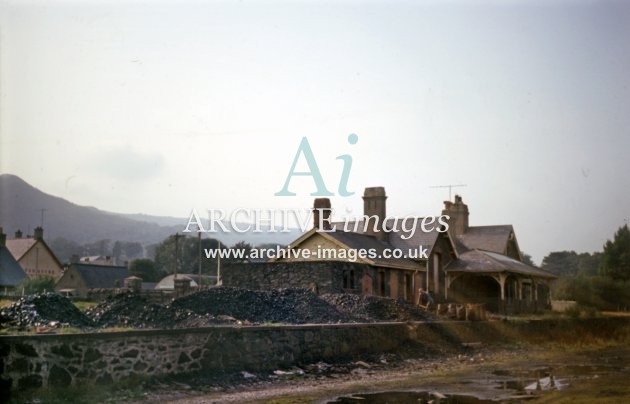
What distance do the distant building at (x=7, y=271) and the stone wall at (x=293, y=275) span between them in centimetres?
1759

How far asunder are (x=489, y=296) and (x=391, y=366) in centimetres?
2344

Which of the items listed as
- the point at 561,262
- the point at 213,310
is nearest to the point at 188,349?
the point at 213,310

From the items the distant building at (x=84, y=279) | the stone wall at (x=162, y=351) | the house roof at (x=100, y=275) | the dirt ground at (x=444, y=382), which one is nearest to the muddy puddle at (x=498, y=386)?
the dirt ground at (x=444, y=382)

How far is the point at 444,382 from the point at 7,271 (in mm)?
36863

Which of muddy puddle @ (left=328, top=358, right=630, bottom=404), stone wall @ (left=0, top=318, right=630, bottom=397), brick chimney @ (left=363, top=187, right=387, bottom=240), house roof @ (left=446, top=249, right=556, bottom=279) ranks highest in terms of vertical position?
brick chimney @ (left=363, top=187, right=387, bottom=240)

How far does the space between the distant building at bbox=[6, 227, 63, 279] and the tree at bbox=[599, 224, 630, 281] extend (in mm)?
51746

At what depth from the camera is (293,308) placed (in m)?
25.8

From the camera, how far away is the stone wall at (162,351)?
525 inches

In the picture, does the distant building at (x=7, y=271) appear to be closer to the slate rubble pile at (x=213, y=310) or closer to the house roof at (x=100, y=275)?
the house roof at (x=100, y=275)

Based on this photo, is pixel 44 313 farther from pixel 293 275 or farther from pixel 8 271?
pixel 8 271

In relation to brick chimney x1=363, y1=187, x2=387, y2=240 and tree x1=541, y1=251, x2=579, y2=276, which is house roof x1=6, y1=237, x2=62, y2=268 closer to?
brick chimney x1=363, y1=187, x2=387, y2=240

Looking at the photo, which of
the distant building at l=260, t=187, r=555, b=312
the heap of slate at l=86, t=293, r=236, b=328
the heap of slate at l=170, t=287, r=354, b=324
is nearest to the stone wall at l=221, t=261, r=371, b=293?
the distant building at l=260, t=187, r=555, b=312

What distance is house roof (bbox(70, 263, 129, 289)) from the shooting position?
7138cm

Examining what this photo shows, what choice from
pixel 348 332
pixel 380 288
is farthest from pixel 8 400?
pixel 380 288
